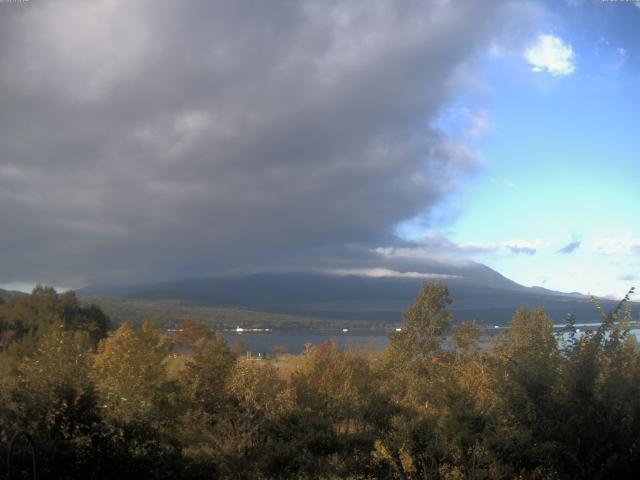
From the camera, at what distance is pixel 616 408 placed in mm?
7855

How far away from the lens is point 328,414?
11.5 metres

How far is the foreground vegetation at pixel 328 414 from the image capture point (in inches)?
319

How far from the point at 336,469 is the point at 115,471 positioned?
3.63 metres

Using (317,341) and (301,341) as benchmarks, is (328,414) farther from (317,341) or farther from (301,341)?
(301,341)

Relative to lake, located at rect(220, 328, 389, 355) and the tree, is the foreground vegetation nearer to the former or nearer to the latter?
lake, located at rect(220, 328, 389, 355)

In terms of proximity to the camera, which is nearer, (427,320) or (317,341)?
(317,341)

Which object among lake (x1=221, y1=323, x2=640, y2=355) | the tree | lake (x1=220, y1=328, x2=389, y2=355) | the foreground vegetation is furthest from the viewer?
the tree

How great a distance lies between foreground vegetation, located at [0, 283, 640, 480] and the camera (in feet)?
26.6

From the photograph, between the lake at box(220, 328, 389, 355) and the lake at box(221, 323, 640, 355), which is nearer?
the lake at box(221, 323, 640, 355)

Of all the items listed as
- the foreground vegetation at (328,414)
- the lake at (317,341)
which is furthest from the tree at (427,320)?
the foreground vegetation at (328,414)

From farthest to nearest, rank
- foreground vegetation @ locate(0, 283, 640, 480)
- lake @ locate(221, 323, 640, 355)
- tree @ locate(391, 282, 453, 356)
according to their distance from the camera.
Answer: tree @ locate(391, 282, 453, 356) → lake @ locate(221, 323, 640, 355) → foreground vegetation @ locate(0, 283, 640, 480)

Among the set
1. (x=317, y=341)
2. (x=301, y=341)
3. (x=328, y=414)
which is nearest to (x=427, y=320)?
(x=317, y=341)

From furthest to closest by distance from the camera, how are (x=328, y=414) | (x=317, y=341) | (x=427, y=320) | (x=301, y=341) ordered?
(x=301, y=341) → (x=427, y=320) → (x=317, y=341) → (x=328, y=414)

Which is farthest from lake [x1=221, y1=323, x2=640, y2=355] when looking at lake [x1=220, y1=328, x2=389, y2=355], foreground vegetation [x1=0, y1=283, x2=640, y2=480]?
foreground vegetation [x1=0, y1=283, x2=640, y2=480]
